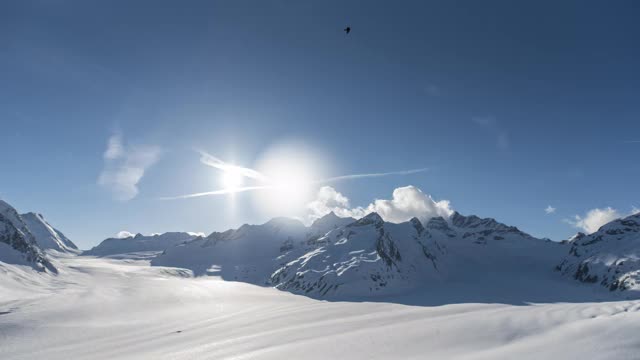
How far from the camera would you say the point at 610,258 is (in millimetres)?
147750

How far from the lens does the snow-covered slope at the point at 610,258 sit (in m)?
125

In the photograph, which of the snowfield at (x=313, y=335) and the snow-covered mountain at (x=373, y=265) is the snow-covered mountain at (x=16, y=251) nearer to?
the snow-covered mountain at (x=373, y=265)

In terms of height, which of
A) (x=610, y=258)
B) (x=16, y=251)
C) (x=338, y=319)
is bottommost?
(x=338, y=319)

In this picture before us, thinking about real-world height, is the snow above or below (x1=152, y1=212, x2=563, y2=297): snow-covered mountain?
below

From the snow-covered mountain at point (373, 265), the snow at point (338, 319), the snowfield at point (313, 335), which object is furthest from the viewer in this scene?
the snow-covered mountain at point (373, 265)

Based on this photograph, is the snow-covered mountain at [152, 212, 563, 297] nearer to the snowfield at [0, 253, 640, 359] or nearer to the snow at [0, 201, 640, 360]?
the snow at [0, 201, 640, 360]

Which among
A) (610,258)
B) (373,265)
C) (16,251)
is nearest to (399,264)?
(373,265)

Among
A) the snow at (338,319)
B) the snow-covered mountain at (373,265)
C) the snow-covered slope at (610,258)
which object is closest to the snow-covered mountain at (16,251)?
the snow at (338,319)

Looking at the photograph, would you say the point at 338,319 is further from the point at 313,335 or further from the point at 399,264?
the point at 399,264

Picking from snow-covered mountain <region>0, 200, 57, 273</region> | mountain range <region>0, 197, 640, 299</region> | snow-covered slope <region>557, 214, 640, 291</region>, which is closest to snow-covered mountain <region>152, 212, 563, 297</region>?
mountain range <region>0, 197, 640, 299</region>

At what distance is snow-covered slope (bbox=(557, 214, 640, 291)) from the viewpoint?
409 feet

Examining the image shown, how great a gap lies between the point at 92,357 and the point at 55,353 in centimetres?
570

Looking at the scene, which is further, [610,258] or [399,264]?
[399,264]

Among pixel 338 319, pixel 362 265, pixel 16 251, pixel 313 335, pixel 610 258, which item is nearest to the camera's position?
pixel 313 335
